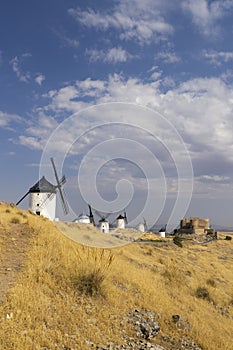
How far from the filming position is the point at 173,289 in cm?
1274

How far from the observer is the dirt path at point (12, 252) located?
7965mm

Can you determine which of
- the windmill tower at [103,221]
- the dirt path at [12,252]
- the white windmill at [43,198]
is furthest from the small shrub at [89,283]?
the windmill tower at [103,221]

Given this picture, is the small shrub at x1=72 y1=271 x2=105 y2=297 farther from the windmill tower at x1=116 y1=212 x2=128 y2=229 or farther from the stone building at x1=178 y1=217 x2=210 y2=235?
the stone building at x1=178 y1=217 x2=210 y2=235

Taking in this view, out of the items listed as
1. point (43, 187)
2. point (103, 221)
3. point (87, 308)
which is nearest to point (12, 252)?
point (87, 308)

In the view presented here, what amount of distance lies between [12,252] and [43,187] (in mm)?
29788

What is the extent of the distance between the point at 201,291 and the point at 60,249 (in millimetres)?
6866

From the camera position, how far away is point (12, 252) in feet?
36.1

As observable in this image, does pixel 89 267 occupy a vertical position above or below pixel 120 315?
above

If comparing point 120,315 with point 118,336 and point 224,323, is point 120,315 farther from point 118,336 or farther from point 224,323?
point 224,323

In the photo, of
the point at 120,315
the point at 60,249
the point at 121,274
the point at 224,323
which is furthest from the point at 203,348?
the point at 60,249

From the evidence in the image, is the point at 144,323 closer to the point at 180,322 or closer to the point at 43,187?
the point at 180,322

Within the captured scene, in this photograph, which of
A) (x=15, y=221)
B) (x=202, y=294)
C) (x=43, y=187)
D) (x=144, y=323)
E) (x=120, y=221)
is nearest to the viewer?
(x=144, y=323)

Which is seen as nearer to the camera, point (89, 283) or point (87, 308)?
point (87, 308)

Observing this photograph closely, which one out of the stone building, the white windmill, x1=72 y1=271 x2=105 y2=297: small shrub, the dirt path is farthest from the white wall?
the stone building
